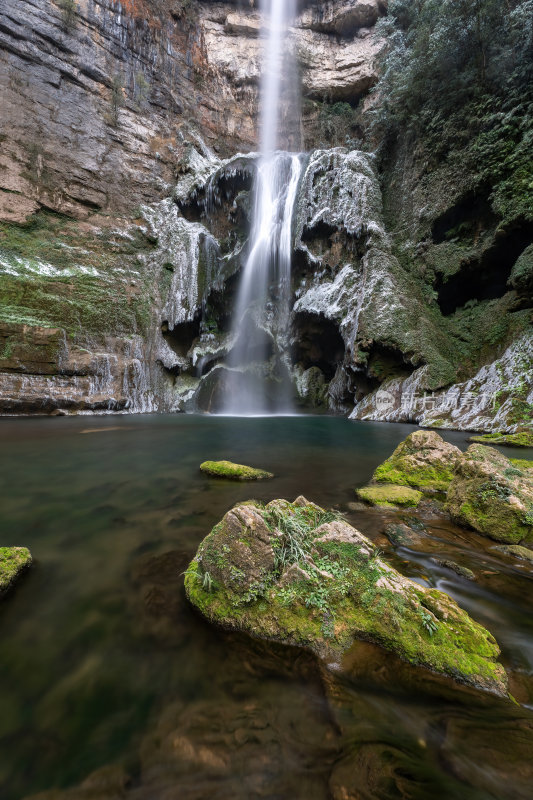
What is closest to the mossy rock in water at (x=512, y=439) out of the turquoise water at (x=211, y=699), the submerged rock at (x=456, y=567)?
the turquoise water at (x=211, y=699)

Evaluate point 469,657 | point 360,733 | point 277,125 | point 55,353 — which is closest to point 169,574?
point 360,733

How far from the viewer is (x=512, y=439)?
893 centimetres

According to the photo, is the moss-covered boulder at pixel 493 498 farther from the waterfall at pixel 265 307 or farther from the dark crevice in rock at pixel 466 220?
the waterfall at pixel 265 307

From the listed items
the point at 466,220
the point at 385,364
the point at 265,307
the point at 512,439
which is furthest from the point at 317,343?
the point at 512,439

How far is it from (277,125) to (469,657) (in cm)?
3759

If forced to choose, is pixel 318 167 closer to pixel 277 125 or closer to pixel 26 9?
pixel 277 125

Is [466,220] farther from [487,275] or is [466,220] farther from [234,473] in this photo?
[234,473]

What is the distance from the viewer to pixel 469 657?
1767 millimetres

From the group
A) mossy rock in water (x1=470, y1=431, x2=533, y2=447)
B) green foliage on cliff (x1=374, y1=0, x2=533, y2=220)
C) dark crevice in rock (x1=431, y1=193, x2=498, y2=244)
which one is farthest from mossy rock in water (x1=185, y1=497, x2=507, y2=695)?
dark crevice in rock (x1=431, y1=193, x2=498, y2=244)

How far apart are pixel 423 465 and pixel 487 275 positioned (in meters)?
→ 13.8

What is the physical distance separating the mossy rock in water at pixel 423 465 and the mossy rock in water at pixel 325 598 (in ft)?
9.46

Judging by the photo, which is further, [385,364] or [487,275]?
[385,364]

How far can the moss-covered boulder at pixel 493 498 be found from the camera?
328 cm

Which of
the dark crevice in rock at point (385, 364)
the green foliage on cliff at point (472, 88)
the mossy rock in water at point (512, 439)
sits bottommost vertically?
the mossy rock in water at point (512, 439)
